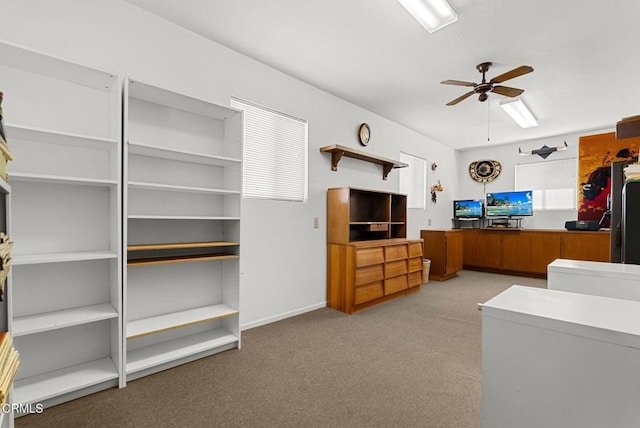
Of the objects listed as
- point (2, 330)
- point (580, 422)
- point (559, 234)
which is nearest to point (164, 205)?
point (2, 330)

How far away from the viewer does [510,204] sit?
6020 millimetres

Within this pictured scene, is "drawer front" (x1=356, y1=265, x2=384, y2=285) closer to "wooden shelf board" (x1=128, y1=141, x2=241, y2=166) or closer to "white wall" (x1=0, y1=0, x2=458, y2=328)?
Result: "white wall" (x1=0, y1=0, x2=458, y2=328)

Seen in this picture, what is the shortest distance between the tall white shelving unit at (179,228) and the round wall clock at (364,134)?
212 cm

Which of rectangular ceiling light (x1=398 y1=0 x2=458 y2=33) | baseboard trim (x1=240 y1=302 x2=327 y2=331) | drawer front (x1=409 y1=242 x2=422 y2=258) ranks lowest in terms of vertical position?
baseboard trim (x1=240 y1=302 x2=327 y2=331)

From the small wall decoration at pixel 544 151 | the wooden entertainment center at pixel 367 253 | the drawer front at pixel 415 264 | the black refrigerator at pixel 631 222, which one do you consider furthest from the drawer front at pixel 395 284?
the small wall decoration at pixel 544 151

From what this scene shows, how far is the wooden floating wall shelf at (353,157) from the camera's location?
3594mm

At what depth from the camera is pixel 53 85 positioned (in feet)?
6.36

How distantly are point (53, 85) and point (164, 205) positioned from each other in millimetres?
1033

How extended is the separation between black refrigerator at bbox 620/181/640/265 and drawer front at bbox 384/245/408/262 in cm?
226

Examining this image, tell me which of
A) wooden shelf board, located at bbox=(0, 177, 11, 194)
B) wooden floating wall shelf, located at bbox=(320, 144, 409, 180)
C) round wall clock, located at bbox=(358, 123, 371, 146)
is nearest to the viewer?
wooden shelf board, located at bbox=(0, 177, 11, 194)

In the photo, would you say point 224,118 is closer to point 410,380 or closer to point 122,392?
point 122,392

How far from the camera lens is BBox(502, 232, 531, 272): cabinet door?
5738mm

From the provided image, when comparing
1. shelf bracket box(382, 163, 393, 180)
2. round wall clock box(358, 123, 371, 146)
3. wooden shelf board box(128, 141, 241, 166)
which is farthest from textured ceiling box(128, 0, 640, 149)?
wooden shelf board box(128, 141, 241, 166)

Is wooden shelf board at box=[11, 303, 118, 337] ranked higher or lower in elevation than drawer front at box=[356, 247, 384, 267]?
lower
